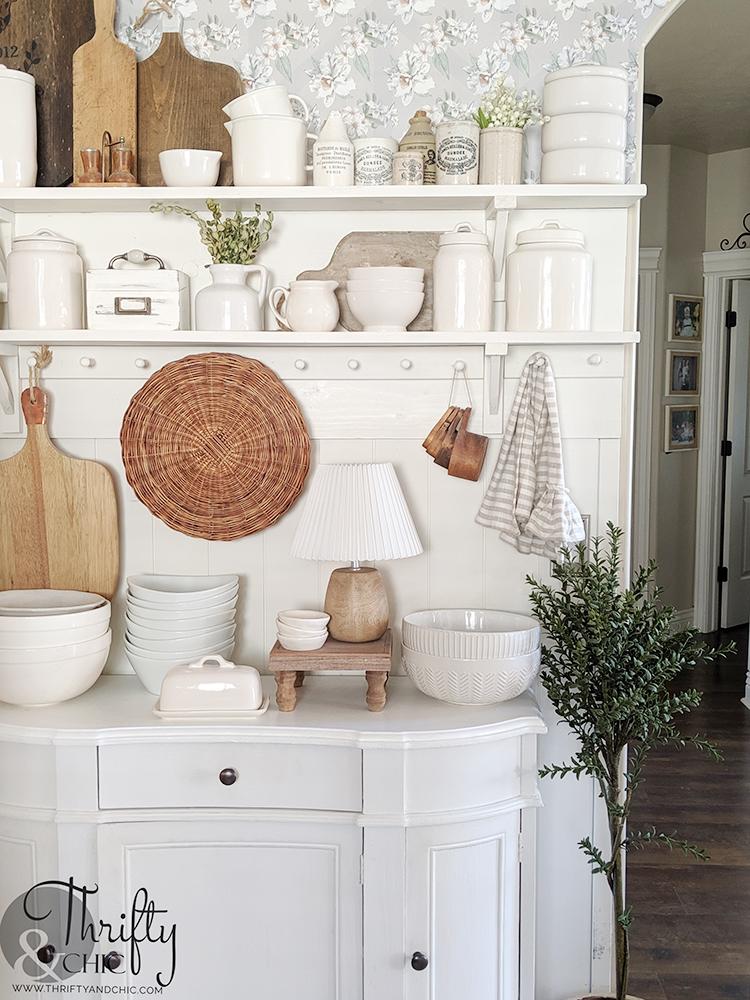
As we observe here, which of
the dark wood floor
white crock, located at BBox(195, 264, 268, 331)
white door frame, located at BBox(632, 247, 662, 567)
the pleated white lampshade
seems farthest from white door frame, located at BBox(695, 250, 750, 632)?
white crock, located at BBox(195, 264, 268, 331)

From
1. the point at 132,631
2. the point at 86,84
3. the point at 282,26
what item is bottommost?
the point at 132,631

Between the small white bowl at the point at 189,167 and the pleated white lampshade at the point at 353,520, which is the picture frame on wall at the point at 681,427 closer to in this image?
the pleated white lampshade at the point at 353,520

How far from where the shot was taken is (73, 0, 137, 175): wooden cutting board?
215 centimetres

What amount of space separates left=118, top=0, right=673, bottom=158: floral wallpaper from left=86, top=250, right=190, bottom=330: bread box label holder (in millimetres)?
500

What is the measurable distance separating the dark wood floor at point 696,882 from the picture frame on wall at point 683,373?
211 cm

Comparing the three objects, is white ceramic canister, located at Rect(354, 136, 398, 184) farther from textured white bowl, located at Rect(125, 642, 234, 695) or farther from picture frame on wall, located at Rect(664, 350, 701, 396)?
picture frame on wall, located at Rect(664, 350, 701, 396)

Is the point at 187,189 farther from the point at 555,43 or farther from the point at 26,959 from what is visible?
the point at 26,959

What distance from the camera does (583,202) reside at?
6.94 feet

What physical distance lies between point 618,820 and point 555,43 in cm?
165

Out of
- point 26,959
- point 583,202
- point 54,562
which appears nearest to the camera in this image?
point 26,959

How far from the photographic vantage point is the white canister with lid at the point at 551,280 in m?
2.06

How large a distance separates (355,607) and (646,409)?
3.86 meters

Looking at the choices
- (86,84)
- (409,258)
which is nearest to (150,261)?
(86,84)

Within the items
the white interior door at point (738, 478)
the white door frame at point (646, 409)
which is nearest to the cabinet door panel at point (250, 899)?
the white door frame at point (646, 409)
